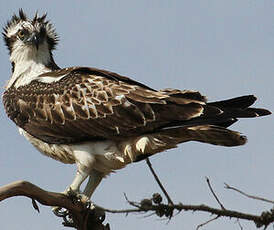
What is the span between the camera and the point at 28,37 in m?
9.29

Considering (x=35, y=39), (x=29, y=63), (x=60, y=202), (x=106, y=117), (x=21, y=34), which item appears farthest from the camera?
(x=21, y=34)

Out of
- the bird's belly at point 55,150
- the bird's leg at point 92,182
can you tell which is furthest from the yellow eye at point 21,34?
the bird's leg at point 92,182

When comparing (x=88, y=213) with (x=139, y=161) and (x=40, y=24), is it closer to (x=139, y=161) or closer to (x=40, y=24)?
(x=139, y=161)

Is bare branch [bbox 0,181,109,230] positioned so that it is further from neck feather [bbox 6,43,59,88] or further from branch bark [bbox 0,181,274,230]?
neck feather [bbox 6,43,59,88]

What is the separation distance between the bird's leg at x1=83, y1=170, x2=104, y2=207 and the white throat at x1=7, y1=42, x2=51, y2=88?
1.66m

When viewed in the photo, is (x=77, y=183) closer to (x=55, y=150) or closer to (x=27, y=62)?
(x=55, y=150)

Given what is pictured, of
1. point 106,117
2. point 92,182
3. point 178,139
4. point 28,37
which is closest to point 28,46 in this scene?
point 28,37

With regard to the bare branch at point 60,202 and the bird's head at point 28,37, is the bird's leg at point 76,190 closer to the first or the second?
the bare branch at point 60,202

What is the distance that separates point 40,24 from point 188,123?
3173 mm

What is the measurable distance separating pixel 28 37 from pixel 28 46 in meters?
0.14

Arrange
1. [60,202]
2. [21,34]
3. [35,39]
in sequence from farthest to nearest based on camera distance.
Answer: [21,34] → [35,39] → [60,202]

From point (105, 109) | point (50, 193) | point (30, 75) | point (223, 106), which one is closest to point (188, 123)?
point (223, 106)

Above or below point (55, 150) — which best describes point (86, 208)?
below

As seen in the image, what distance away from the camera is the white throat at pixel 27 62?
8.95 m
